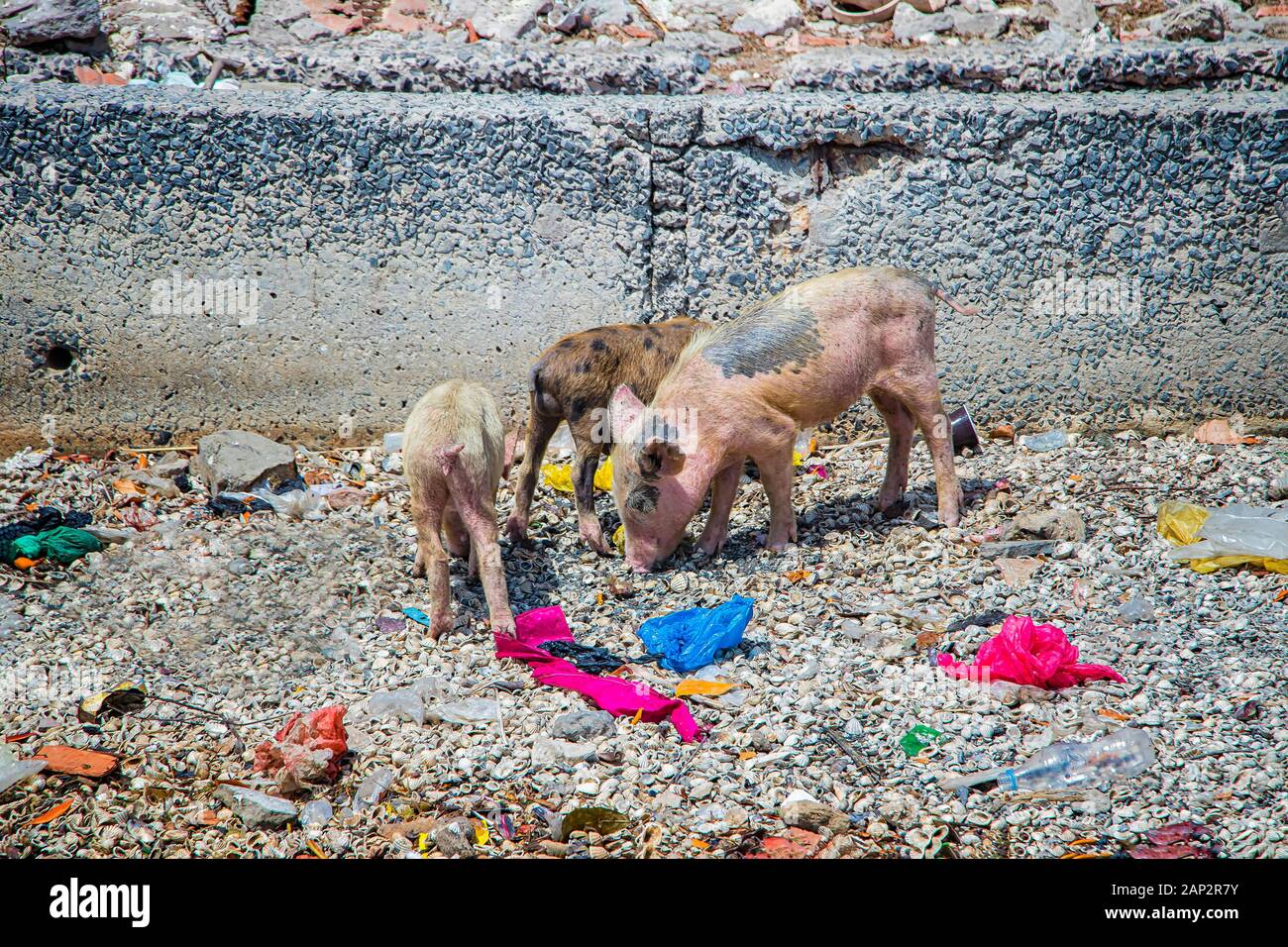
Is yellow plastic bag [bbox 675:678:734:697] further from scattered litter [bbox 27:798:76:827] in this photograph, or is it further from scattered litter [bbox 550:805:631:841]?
scattered litter [bbox 27:798:76:827]

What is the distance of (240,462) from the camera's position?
229 inches

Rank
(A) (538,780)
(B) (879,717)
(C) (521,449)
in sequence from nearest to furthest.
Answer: (A) (538,780) → (B) (879,717) → (C) (521,449)

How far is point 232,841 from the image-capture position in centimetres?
→ 329

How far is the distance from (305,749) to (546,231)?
3.52m

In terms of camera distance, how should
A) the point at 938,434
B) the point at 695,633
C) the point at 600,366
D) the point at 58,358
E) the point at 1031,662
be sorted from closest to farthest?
1. the point at 1031,662
2. the point at 695,633
3. the point at 600,366
4. the point at 938,434
5. the point at 58,358

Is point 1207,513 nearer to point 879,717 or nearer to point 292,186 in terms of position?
point 879,717

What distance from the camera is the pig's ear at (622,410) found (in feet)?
17.6

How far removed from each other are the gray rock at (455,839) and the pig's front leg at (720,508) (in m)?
2.46

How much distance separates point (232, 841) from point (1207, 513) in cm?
454

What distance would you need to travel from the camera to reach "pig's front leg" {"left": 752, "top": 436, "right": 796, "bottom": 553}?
536 cm

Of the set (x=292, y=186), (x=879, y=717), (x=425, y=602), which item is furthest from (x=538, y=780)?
(x=292, y=186)

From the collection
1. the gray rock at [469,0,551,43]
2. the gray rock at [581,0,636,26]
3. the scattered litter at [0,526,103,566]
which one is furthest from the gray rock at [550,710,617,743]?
the gray rock at [581,0,636,26]

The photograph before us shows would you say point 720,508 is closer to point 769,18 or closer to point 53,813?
point 53,813

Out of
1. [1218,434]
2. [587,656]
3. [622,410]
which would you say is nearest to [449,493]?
[587,656]
